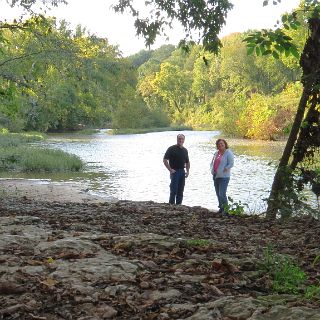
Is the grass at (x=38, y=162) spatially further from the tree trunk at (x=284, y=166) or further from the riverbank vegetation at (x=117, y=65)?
the tree trunk at (x=284, y=166)

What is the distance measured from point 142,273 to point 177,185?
7.78 meters

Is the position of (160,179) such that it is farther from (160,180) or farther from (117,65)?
(117,65)

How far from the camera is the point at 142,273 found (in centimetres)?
475

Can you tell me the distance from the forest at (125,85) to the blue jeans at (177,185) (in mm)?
2579

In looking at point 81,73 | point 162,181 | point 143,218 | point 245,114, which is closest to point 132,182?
point 162,181

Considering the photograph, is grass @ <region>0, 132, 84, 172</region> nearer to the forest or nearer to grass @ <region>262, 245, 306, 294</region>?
the forest

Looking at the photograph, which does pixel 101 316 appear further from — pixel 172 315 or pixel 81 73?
pixel 81 73

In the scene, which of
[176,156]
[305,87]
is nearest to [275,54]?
[305,87]

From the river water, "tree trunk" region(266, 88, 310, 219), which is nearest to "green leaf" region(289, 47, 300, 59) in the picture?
"tree trunk" region(266, 88, 310, 219)

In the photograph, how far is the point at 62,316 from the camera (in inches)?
149

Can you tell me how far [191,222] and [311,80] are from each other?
10.6 feet

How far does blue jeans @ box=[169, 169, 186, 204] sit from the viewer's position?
40.3ft

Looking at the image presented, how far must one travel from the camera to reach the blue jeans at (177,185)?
12.3 m

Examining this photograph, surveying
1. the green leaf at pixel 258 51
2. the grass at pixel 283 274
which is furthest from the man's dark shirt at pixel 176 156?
the grass at pixel 283 274
